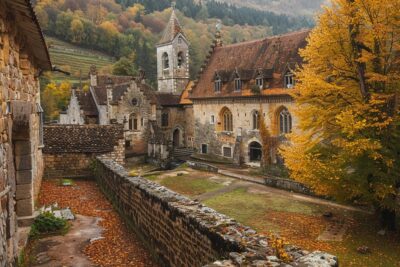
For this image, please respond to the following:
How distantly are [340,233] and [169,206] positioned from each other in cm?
1042

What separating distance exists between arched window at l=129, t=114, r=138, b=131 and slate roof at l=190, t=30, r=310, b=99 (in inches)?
308

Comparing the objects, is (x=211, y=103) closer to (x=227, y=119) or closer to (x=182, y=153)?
(x=227, y=119)

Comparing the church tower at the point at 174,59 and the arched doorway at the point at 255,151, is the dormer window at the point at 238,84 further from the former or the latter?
the church tower at the point at 174,59

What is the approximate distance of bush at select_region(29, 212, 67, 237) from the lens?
430 inches

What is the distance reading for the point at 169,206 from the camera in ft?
27.7

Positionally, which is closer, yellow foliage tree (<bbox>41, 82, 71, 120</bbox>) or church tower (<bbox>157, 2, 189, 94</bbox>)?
church tower (<bbox>157, 2, 189, 94</bbox>)

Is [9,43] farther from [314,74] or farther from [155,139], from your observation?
[155,139]

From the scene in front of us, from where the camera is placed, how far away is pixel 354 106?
14891 millimetres

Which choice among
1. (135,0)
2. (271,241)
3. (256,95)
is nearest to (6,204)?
(271,241)

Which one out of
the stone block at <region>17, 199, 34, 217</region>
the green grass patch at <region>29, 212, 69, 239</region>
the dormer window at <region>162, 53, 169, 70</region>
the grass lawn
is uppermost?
the dormer window at <region>162, 53, 169, 70</region>

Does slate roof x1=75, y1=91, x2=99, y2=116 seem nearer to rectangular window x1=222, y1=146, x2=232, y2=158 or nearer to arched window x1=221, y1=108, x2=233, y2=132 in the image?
arched window x1=221, y1=108, x2=233, y2=132

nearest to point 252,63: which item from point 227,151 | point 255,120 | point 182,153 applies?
point 255,120

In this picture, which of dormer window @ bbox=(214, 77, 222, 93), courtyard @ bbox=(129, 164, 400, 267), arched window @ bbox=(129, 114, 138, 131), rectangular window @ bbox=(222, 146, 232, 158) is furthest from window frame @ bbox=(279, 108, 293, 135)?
arched window @ bbox=(129, 114, 138, 131)

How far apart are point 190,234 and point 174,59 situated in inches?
2031
